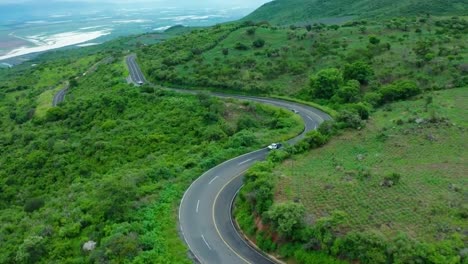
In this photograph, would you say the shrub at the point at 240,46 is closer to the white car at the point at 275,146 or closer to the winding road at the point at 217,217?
the white car at the point at 275,146

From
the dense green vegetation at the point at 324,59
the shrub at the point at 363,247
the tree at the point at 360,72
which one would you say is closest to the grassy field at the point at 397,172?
the shrub at the point at 363,247

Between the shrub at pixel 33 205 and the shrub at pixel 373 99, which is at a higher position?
the shrub at pixel 373 99

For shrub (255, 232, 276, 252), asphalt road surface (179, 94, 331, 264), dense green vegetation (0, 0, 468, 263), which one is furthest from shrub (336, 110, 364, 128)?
shrub (255, 232, 276, 252)

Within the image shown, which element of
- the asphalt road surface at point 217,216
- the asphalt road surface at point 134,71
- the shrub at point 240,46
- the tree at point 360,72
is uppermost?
the shrub at point 240,46

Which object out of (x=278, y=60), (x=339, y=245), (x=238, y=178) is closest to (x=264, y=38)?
(x=278, y=60)

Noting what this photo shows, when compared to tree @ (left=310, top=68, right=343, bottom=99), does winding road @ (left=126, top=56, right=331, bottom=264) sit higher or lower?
lower

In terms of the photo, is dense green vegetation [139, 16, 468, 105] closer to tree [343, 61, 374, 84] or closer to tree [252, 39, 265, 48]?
tree [252, 39, 265, 48]
